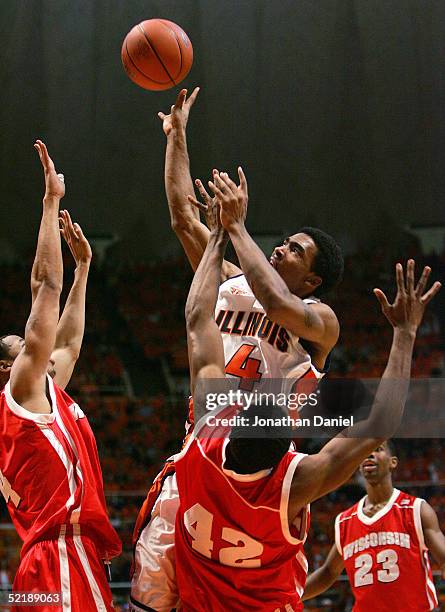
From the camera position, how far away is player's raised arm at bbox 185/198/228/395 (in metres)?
2.55

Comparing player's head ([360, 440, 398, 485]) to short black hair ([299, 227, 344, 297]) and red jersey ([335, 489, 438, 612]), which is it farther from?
short black hair ([299, 227, 344, 297])

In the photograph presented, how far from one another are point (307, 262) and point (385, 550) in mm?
2336

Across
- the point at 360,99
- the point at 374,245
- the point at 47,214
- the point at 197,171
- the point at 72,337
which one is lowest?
the point at 72,337

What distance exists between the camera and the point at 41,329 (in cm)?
311

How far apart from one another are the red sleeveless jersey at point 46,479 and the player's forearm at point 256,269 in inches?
37.9

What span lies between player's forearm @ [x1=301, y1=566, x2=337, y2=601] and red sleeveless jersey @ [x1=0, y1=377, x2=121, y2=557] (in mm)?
1978

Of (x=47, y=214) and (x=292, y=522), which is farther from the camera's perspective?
(x=47, y=214)

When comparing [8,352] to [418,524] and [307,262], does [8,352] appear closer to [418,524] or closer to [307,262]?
[307,262]

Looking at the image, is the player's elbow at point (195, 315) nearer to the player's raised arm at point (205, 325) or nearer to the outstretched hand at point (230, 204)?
the player's raised arm at point (205, 325)

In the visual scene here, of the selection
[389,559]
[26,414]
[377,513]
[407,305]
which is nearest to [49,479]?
[26,414]

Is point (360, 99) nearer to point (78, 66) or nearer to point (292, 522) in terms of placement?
point (78, 66)

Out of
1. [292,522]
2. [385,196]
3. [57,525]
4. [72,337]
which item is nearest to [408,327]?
[292,522]

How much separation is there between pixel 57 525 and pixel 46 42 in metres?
6.00

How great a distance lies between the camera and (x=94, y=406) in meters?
8.84
